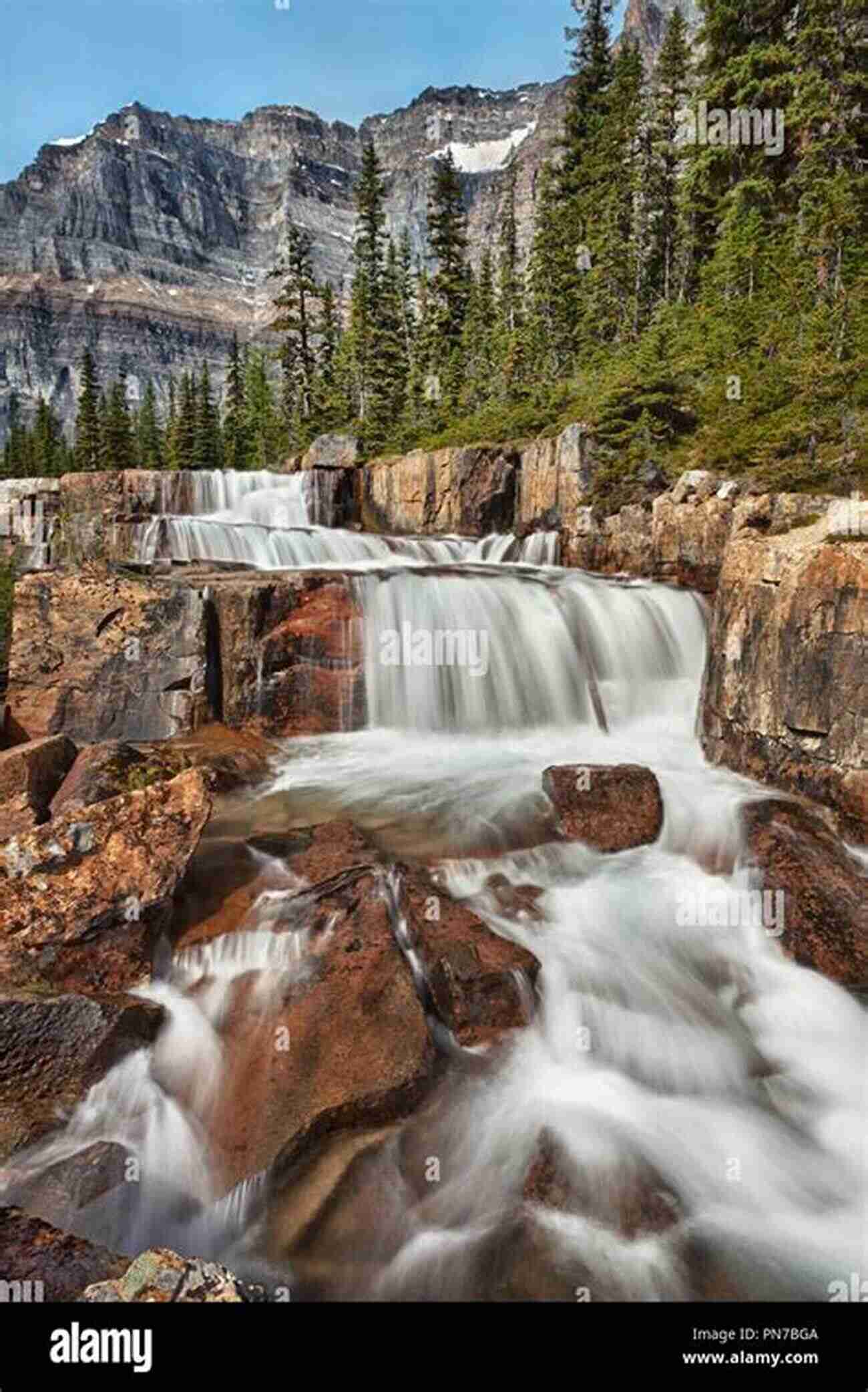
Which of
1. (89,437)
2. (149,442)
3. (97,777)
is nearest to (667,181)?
(97,777)

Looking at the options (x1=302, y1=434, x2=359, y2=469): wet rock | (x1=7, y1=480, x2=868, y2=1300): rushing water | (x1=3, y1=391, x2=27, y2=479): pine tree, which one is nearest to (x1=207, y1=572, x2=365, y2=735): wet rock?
(x1=7, y1=480, x2=868, y2=1300): rushing water

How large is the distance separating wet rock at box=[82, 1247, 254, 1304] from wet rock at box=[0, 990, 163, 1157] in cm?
201

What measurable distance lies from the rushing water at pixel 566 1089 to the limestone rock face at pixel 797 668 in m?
0.76

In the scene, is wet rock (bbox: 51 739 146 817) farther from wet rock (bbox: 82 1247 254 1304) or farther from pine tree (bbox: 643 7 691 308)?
pine tree (bbox: 643 7 691 308)

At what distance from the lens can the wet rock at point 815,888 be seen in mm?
6441

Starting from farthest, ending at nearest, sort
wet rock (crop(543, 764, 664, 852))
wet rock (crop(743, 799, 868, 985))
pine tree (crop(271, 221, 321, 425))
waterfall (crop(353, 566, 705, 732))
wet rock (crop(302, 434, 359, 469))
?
1. pine tree (crop(271, 221, 321, 425))
2. wet rock (crop(302, 434, 359, 469))
3. waterfall (crop(353, 566, 705, 732))
4. wet rock (crop(543, 764, 664, 852))
5. wet rock (crop(743, 799, 868, 985))

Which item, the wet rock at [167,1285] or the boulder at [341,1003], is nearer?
the wet rock at [167,1285]

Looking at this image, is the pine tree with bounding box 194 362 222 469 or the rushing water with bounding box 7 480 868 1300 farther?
the pine tree with bounding box 194 362 222 469

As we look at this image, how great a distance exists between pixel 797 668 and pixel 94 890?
322 inches

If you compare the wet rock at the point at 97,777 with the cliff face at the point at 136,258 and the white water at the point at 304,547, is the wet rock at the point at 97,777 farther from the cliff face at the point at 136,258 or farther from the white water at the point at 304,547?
the cliff face at the point at 136,258

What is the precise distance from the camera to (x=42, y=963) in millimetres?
5355

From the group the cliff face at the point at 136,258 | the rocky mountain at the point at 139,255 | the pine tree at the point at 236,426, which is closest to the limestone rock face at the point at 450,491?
the pine tree at the point at 236,426

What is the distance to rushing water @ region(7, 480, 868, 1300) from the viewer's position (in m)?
4.21
